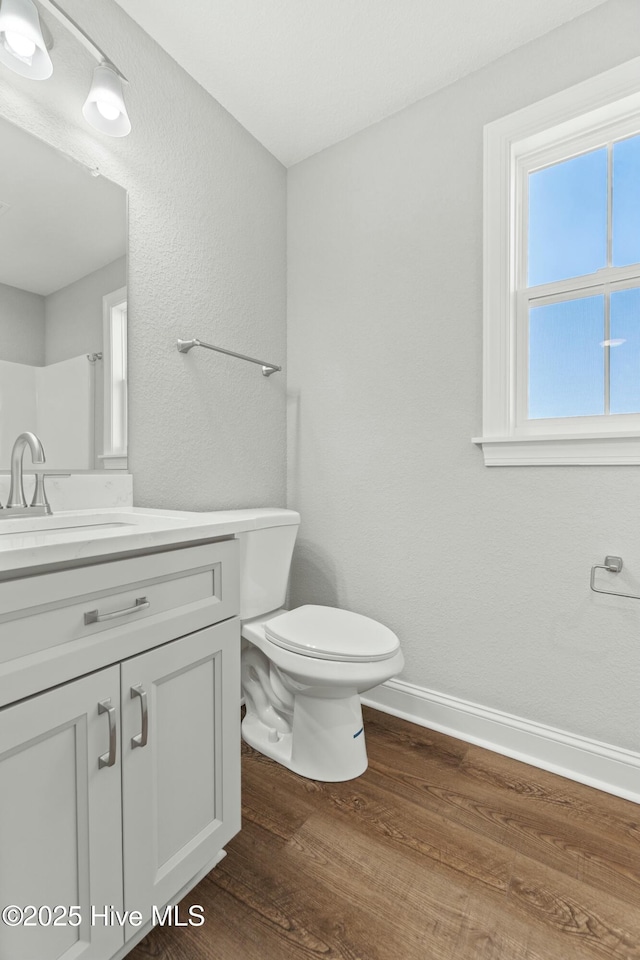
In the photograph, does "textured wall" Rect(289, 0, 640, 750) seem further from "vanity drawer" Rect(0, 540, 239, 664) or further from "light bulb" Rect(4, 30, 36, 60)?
"light bulb" Rect(4, 30, 36, 60)

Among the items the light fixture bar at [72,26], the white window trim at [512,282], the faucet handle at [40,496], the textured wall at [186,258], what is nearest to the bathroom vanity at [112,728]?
the faucet handle at [40,496]

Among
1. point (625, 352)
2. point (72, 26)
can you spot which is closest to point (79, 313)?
point (72, 26)

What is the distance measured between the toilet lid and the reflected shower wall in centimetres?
78

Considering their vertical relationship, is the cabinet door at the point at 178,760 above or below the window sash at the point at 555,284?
below

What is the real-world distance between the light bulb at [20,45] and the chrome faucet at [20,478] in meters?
0.90

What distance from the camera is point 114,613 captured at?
2.60 feet

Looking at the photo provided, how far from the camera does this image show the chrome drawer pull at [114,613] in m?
0.76

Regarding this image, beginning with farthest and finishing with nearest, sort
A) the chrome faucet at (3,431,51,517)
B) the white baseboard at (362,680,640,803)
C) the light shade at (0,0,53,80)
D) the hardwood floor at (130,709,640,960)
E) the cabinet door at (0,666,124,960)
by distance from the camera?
the white baseboard at (362,680,640,803) < the chrome faucet at (3,431,51,517) < the light shade at (0,0,53,80) < the hardwood floor at (130,709,640,960) < the cabinet door at (0,666,124,960)

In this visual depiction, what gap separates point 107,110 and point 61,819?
167cm

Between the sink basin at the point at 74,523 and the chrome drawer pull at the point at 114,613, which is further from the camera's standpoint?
the sink basin at the point at 74,523

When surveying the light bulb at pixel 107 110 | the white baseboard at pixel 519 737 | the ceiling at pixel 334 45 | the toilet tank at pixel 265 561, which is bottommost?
the white baseboard at pixel 519 737

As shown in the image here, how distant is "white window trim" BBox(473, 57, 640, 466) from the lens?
1372 millimetres

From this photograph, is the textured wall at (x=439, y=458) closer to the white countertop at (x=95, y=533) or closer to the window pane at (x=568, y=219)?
the window pane at (x=568, y=219)

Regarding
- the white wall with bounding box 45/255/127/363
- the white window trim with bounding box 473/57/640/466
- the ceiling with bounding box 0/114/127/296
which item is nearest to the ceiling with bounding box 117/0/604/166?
the white window trim with bounding box 473/57/640/466
